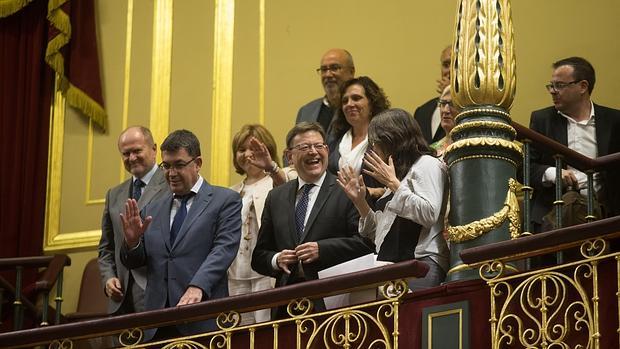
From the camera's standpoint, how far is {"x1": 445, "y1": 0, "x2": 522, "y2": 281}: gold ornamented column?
654 cm

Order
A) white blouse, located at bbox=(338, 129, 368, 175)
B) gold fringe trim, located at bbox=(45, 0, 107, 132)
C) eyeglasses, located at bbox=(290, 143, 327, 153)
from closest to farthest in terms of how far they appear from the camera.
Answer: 1. eyeglasses, located at bbox=(290, 143, 327, 153)
2. white blouse, located at bbox=(338, 129, 368, 175)
3. gold fringe trim, located at bbox=(45, 0, 107, 132)

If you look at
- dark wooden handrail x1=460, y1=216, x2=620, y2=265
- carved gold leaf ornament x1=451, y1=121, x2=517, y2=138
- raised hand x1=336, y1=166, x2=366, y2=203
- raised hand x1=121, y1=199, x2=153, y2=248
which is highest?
carved gold leaf ornament x1=451, y1=121, x2=517, y2=138

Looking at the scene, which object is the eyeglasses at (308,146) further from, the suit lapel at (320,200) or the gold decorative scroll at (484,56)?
the gold decorative scroll at (484,56)

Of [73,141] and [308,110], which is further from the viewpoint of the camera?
[73,141]

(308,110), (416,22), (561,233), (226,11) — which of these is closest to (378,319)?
(561,233)

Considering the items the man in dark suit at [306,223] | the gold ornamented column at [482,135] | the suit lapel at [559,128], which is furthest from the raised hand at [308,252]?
the suit lapel at [559,128]

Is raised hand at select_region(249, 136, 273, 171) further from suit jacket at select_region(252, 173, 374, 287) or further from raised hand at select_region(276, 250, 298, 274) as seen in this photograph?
raised hand at select_region(276, 250, 298, 274)

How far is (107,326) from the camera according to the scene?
6926 mm

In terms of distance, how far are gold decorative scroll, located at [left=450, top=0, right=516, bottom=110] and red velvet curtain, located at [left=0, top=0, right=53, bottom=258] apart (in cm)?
466

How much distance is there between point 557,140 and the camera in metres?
7.95

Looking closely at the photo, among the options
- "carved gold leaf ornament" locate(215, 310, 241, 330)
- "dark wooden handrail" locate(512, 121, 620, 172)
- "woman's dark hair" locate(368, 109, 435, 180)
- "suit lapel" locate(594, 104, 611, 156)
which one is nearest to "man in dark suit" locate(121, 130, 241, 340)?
"carved gold leaf ornament" locate(215, 310, 241, 330)

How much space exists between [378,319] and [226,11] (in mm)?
4871

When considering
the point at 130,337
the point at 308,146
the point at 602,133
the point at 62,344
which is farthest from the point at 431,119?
the point at 62,344

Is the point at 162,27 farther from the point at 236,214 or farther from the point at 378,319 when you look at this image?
the point at 378,319
